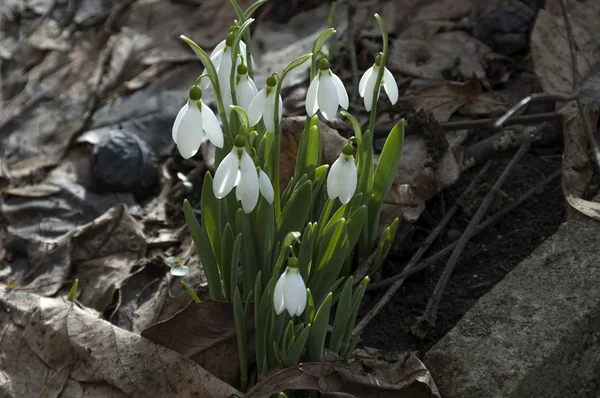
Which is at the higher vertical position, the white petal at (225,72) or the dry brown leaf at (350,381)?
the white petal at (225,72)

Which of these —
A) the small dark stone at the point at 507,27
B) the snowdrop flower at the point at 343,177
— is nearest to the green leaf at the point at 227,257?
the snowdrop flower at the point at 343,177

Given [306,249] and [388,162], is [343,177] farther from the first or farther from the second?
[388,162]

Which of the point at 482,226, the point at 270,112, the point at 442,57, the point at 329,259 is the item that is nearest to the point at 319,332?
the point at 329,259

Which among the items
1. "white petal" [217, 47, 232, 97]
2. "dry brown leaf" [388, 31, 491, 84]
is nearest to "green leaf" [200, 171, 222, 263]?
"white petal" [217, 47, 232, 97]

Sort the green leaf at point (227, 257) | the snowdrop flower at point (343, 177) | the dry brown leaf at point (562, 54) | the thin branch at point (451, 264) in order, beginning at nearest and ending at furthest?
1. the snowdrop flower at point (343, 177)
2. the green leaf at point (227, 257)
3. the thin branch at point (451, 264)
4. the dry brown leaf at point (562, 54)

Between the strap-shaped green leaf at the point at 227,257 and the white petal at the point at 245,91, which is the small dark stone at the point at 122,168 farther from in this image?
the white petal at the point at 245,91

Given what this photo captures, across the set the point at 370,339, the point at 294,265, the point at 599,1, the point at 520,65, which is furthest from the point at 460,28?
the point at 294,265

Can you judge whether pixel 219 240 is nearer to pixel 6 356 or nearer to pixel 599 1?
pixel 6 356
